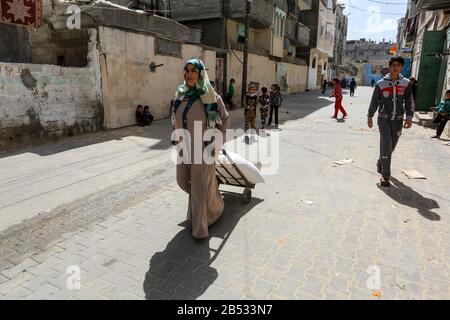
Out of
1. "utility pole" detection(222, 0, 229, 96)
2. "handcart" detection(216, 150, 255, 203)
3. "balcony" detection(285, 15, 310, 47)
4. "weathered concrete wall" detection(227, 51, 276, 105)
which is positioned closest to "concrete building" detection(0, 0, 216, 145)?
"utility pole" detection(222, 0, 229, 96)

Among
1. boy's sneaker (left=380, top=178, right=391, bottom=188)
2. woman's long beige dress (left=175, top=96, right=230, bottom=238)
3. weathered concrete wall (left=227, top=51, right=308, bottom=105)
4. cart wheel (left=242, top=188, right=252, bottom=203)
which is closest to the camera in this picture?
woman's long beige dress (left=175, top=96, right=230, bottom=238)

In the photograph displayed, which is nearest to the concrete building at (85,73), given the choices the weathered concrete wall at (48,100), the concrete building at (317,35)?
the weathered concrete wall at (48,100)

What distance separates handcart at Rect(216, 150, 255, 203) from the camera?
4.45m

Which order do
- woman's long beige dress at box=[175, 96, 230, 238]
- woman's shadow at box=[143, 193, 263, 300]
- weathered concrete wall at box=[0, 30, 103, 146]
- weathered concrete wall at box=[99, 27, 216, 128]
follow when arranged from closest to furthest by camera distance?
woman's shadow at box=[143, 193, 263, 300] < woman's long beige dress at box=[175, 96, 230, 238] < weathered concrete wall at box=[0, 30, 103, 146] < weathered concrete wall at box=[99, 27, 216, 128]

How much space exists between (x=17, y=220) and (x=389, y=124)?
5.64m

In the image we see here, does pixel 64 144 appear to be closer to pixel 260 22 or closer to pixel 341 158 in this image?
pixel 341 158

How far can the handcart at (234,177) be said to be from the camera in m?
4.45

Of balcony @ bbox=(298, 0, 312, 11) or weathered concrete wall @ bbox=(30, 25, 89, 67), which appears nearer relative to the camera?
weathered concrete wall @ bbox=(30, 25, 89, 67)

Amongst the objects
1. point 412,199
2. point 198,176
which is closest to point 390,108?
point 412,199

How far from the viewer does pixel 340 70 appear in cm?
6756

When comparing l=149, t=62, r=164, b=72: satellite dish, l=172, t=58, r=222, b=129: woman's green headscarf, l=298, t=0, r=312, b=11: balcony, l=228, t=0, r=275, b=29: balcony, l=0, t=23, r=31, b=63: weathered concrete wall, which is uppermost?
l=298, t=0, r=312, b=11: balcony

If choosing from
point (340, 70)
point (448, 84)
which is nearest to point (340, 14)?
point (340, 70)

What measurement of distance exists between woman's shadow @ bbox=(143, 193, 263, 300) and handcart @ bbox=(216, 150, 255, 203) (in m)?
0.64

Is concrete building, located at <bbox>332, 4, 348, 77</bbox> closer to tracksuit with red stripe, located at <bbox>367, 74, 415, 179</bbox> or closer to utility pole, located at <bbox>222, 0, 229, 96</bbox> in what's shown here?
utility pole, located at <bbox>222, 0, 229, 96</bbox>
